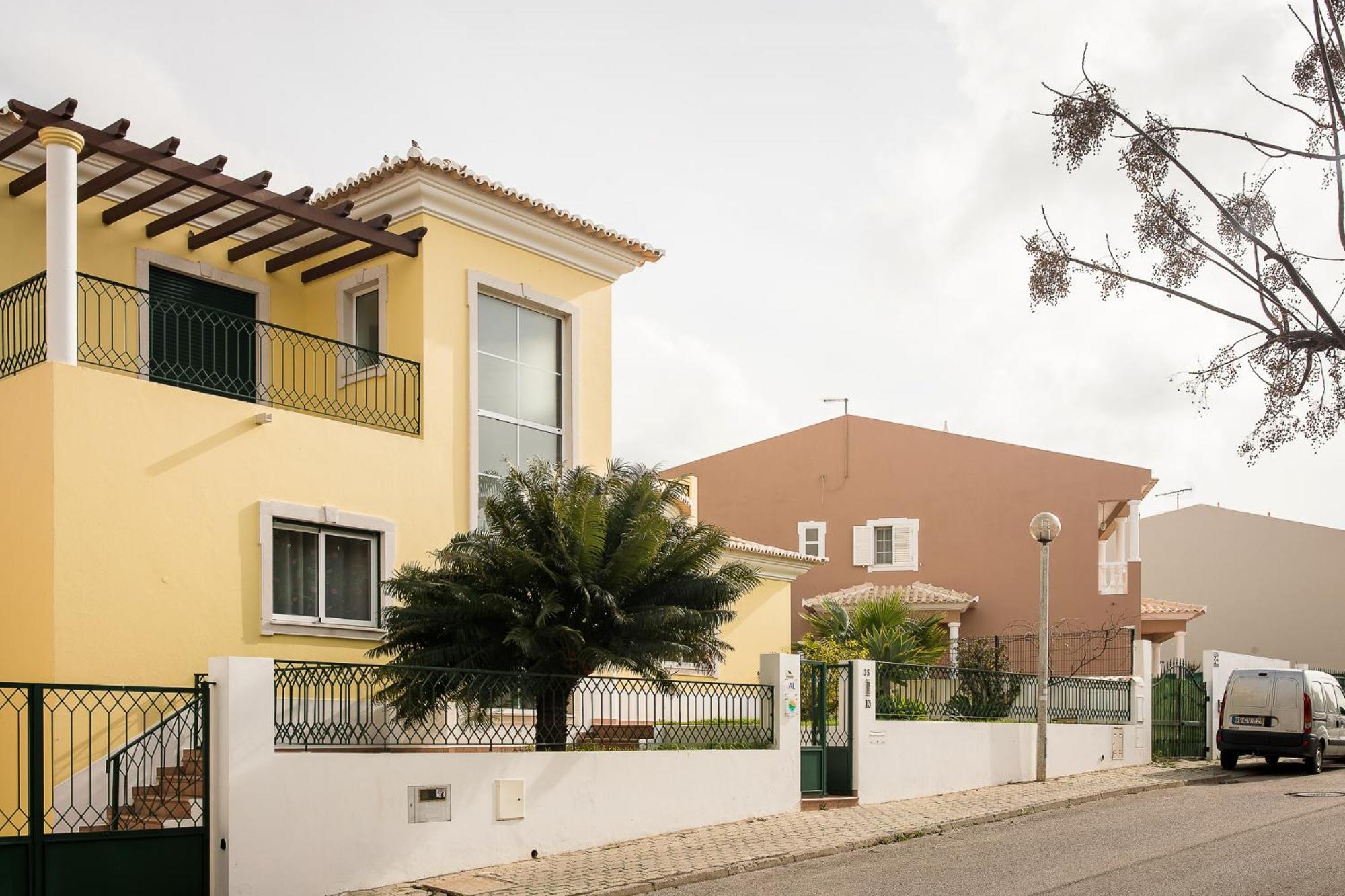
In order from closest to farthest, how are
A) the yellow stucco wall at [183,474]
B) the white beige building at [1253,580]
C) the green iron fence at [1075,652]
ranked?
the yellow stucco wall at [183,474]
the green iron fence at [1075,652]
the white beige building at [1253,580]

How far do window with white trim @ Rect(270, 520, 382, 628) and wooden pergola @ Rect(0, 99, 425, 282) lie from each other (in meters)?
3.44

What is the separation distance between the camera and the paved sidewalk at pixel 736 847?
1085 cm

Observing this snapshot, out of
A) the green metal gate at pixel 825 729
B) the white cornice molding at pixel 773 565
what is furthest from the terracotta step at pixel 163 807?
the white cornice molding at pixel 773 565

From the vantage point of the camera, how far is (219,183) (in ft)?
46.7

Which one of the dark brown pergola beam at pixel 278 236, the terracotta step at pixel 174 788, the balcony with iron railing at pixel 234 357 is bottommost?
the terracotta step at pixel 174 788

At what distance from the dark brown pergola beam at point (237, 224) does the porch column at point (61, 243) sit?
2.36 metres

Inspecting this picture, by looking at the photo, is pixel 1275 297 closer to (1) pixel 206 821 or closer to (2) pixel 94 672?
(1) pixel 206 821

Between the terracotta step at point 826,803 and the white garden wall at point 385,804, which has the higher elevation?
the white garden wall at point 385,804

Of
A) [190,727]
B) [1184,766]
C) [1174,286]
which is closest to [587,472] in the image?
[190,727]

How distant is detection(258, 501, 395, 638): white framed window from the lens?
14.0 meters

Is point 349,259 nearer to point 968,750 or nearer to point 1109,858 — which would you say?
point 968,750

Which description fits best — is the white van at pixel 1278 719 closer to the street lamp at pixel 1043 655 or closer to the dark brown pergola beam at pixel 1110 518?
the street lamp at pixel 1043 655

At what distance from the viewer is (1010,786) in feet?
61.8

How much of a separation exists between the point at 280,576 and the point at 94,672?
94.1 inches
